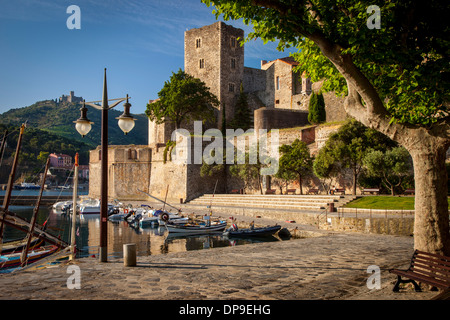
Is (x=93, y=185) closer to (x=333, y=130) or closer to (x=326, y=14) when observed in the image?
(x=333, y=130)

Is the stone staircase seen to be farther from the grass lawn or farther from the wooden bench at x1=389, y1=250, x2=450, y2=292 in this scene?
the wooden bench at x1=389, y1=250, x2=450, y2=292

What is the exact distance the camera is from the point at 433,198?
6047 mm

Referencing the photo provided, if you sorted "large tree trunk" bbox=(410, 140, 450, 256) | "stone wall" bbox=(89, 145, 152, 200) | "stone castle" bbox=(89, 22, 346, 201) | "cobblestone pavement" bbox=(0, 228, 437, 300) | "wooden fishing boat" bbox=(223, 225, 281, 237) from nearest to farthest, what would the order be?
1. "cobblestone pavement" bbox=(0, 228, 437, 300)
2. "large tree trunk" bbox=(410, 140, 450, 256)
3. "wooden fishing boat" bbox=(223, 225, 281, 237)
4. "stone castle" bbox=(89, 22, 346, 201)
5. "stone wall" bbox=(89, 145, 152, 200)

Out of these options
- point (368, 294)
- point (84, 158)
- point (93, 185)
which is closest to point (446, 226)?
point (368, 294)

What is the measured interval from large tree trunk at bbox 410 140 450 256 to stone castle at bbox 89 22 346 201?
92.9 feet

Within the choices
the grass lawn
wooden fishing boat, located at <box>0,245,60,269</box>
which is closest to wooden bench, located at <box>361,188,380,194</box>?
the grass lawn

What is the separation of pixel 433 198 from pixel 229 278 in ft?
12.8

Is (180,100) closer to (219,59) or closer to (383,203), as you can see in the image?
(219,59)

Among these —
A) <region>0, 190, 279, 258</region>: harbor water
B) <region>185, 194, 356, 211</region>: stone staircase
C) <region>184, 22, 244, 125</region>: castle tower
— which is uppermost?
<region>184, 22, 244, 125</region>: castle tower

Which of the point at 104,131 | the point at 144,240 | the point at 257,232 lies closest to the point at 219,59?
the point at 144,240

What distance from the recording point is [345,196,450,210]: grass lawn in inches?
769

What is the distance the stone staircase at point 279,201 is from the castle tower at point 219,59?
18.1 meters

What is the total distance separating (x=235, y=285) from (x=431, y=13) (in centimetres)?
667

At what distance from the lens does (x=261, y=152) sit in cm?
3606
